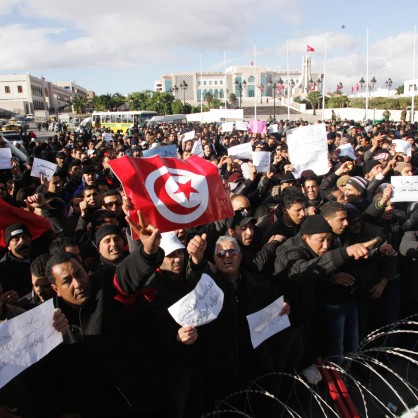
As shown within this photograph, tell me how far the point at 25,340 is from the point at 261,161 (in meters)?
5.67

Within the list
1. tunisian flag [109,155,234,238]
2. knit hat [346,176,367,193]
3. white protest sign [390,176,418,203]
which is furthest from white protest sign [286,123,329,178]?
tunisian flag [109,155,234,238]

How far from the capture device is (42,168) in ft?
25.0

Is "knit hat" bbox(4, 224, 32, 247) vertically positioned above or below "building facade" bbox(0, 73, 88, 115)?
below

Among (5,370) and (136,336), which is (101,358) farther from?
(5,370)

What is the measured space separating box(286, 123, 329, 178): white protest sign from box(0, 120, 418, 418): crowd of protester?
1.78 m

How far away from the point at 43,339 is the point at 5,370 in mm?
239

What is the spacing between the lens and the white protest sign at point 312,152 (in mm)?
7129

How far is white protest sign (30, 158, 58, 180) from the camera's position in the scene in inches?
297

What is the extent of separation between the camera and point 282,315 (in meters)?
3.30

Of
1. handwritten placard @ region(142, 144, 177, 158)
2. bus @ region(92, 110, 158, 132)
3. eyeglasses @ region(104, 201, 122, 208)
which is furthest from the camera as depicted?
bus @ region(92, 110, 158, 132)

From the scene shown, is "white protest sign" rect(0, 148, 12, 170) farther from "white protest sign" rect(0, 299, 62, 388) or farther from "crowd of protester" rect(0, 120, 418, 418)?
"white protest sign" rect(0, 299, 62, 388)

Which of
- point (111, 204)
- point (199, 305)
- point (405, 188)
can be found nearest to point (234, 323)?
point (199, 305)

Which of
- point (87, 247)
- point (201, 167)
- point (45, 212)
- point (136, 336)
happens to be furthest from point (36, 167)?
point (136, 336)

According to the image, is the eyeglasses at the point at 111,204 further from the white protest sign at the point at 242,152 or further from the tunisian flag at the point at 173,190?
the white protest sign at the point at 242,152
